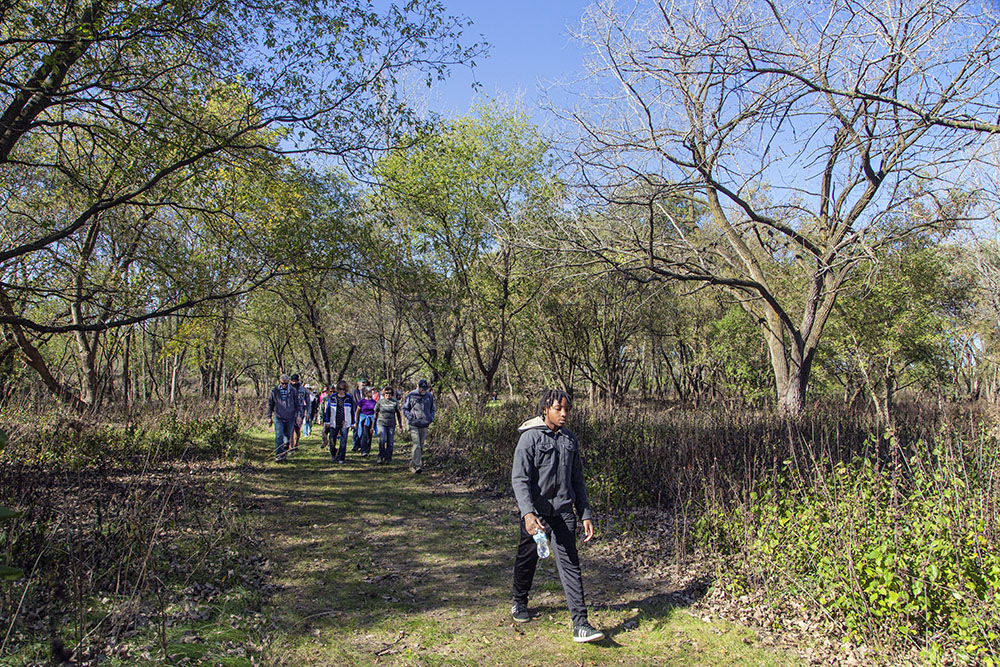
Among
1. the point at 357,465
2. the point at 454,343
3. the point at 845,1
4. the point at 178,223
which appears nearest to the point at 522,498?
the point at 845,1

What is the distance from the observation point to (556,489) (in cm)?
494

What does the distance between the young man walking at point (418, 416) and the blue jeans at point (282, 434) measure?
264 centimetres

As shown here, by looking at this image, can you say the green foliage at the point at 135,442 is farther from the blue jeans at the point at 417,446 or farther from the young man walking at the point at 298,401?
the blue jeans at the point at 417,446

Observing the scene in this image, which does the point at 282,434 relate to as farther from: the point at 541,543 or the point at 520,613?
the point at 541,543

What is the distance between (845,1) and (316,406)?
16823 millimetres

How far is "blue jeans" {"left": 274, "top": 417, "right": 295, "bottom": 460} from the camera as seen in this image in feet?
43.4

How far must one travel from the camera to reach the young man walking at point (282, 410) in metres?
12.9

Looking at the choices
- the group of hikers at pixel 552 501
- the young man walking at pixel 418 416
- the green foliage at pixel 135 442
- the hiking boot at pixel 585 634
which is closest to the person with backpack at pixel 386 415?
the young man walking at pixel 418 416

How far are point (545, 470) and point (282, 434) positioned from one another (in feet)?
32.4

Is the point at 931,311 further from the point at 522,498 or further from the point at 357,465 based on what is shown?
the point at 522,498

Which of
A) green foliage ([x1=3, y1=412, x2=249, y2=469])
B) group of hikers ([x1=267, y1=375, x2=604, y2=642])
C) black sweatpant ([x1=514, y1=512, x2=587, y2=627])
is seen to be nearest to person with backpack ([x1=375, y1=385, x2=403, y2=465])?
green foliage ([x1=3, y1=412, x2=249, y2=469])

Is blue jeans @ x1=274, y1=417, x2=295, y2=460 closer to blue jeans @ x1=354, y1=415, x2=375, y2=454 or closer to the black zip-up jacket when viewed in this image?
blue jeans @ x1=354, y1=415, x2=375, y2=454

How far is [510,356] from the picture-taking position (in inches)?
1151

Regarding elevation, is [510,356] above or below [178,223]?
below
